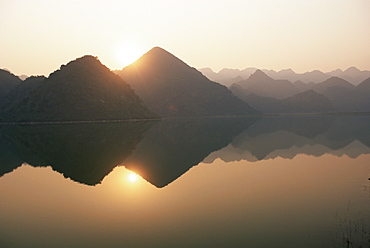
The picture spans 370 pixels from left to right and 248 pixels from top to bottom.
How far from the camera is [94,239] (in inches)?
887

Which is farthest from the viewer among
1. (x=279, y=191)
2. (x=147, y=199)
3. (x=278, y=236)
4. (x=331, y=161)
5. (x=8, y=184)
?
(x=331, y=161)

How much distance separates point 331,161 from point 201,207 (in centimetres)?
3604

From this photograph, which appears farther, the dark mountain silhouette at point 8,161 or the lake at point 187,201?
the dark mountain silhouette at point 8,161

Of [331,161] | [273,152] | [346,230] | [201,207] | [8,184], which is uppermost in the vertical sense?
[273,152]

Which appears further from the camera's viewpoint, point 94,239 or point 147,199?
point 147,199

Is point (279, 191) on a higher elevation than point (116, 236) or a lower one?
higher

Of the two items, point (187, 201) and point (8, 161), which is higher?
point (8, 161)

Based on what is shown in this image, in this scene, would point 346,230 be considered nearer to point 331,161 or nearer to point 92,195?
point 92,195

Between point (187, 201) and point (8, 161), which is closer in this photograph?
point (187, 201)

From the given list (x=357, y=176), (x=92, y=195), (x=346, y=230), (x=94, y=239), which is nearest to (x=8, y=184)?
(x=92, y=195)

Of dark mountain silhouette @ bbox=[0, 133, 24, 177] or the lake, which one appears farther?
dark mountain silhouette @ bbox=[0, 133, 24, 177]

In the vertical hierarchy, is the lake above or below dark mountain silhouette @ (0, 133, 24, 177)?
below

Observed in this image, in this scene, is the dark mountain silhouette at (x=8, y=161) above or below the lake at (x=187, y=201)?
above

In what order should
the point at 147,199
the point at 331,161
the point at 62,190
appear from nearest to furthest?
the point at 147,199, the point at 62,190, the point at 331,161
